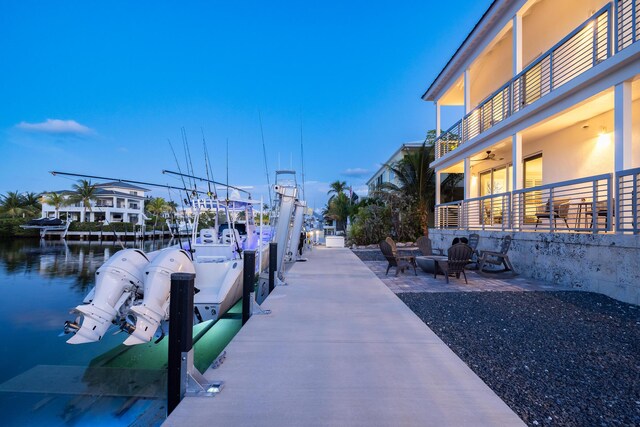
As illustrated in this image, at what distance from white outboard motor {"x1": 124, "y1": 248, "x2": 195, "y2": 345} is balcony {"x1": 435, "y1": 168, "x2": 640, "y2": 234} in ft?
25.5

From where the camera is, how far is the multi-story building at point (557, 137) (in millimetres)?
6871

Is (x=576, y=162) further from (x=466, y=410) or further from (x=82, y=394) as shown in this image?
(x=82, y=394)

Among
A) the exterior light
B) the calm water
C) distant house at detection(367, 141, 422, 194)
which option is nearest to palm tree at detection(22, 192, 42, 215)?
distant house at detection(367, 141, 422, 194)

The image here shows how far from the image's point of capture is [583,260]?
7.21 metres

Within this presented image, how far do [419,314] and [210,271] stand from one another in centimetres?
393

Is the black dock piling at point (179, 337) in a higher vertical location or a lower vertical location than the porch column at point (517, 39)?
lower

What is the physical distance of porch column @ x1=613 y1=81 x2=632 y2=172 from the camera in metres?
6.88

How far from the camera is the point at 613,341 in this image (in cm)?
429

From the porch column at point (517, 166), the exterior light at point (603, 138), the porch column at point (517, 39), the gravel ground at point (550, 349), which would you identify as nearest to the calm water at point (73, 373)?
the gravel ground at point (550, 349)

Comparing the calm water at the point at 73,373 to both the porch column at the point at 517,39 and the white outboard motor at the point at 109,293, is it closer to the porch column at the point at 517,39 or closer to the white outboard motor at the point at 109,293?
the white outboard motor at the point at 109,293

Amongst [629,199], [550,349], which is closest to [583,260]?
[629,199]

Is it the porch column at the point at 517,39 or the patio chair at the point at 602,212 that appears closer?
the patio chair at the point at 602,212

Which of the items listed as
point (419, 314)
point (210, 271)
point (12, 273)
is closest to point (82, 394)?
point (210, 271)

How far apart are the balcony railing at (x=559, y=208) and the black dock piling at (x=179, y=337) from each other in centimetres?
740
